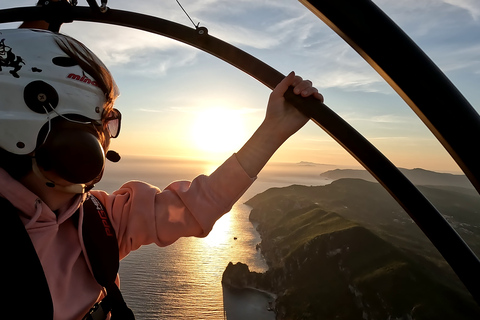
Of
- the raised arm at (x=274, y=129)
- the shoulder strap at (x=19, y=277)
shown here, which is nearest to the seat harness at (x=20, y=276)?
the shoulder strap at (x=19, y=277)

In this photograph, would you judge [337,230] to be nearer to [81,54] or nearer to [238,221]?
[238,221]

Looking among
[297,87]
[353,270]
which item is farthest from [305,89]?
[353,270]

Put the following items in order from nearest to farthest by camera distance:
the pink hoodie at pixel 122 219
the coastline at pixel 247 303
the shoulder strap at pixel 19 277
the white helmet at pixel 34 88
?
the shoulder strap at pixel 19 277, the white helmet at pixel 34 88, the pink hoodie at pixel 122 219, the coastline at pixel 247 303

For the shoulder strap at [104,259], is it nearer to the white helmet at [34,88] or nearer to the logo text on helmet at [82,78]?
the white helmet at [34,88]

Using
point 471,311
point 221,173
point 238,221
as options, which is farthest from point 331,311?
point 238,221

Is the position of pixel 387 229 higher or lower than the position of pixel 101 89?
lower

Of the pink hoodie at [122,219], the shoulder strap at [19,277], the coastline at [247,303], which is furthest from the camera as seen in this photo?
the coastline at [247,303]

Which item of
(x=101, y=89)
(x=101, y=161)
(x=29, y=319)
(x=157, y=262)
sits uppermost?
(x=101, y=89)
